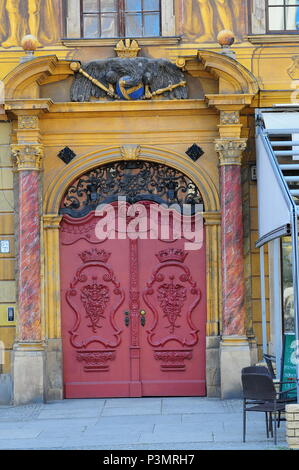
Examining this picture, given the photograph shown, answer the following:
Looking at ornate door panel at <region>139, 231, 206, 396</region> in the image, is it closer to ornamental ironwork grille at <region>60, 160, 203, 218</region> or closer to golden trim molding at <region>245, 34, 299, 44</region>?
ornamental ironwork grille at <region>60, 160, 203, 218</region>

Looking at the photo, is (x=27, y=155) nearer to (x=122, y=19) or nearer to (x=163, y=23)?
(x=122, y=19)

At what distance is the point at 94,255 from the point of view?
15344 mm

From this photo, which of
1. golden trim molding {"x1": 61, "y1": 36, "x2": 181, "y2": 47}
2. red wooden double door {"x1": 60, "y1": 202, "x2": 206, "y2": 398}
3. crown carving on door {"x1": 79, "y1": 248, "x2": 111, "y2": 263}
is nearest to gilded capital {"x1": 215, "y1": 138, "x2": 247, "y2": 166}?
red wooden double door {"x1": 60, "y1": 202, "x2": 206, "y2": 398}

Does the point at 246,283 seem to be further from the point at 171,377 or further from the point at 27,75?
the point at 27,75

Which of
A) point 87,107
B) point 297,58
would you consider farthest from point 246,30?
point 87,107

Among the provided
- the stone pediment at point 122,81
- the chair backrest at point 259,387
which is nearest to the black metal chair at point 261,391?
the chair backrest at point 259,387

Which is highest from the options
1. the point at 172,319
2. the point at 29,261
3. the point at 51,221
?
the point at 51,221

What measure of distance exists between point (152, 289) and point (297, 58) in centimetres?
381

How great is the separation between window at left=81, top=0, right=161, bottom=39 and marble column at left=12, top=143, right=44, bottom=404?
1.94 metres

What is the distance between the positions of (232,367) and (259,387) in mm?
3083

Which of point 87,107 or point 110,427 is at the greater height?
point 87,107

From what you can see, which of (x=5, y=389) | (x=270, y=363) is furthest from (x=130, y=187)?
(x=270, y=363)

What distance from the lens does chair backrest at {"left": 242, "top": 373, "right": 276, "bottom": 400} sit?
37.7ft
